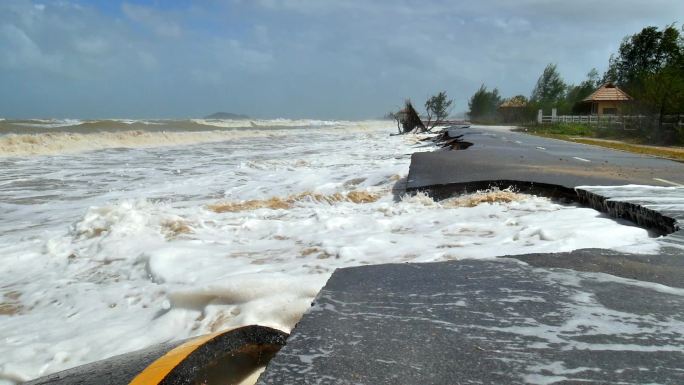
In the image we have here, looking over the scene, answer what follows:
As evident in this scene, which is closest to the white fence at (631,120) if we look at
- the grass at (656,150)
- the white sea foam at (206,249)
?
the grass at (656,150)

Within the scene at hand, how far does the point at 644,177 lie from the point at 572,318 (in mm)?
6569

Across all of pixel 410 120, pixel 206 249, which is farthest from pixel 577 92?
pixel 206 249

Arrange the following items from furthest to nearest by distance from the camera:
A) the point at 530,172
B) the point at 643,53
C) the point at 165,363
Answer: the point at 643,53, the point at 530,172, the point at 165,363

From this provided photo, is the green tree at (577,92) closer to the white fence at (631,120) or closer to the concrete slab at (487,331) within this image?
the white fence at (631,120)

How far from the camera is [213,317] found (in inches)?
116

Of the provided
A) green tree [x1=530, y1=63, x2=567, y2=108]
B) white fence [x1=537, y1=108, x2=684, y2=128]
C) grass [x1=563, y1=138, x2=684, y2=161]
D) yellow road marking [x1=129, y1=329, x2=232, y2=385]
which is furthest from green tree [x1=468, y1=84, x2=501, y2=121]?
yellow road marking [x1=129, y1=329, x2=232, y2=385]

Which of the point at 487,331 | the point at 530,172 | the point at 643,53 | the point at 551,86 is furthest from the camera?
the point at 551,86

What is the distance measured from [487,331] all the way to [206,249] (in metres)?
3.14

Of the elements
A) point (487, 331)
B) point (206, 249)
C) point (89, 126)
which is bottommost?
point (206, 249)

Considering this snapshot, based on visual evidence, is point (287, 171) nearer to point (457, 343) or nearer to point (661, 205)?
point (661, 205)

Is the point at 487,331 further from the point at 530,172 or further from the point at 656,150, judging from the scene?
the point at 656,150

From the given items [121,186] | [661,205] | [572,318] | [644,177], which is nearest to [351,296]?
[572,318]

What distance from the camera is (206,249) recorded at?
457cm

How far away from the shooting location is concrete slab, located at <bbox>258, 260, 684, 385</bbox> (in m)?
1.63
